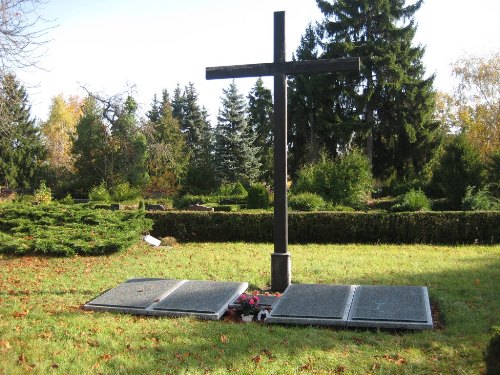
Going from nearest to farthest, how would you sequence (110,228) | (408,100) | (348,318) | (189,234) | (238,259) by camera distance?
(348,318), (238,259), (110,228), (189,234), (408,100)

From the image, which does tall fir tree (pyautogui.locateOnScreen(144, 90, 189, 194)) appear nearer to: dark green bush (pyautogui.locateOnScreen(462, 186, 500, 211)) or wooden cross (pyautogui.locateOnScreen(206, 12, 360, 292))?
dark green bush (pyautogui.locateOnScreen(462, 186, 500, 211))

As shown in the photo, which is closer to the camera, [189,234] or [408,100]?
[189,234]

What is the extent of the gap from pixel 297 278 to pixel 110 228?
5776 millimetres

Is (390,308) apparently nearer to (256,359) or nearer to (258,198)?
(256,359)

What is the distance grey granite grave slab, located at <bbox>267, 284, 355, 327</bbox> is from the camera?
5391 millimetres

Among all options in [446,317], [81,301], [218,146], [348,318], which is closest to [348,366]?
[348,318]

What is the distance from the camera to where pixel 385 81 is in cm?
3094

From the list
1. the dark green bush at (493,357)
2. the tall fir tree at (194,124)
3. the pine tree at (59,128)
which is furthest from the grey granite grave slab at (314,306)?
the pine tree at (59,128)

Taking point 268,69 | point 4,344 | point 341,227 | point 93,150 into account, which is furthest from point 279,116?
point 93,150

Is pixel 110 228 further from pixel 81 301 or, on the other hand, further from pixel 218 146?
pixel 218 146

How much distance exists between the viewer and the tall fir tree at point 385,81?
31125mm

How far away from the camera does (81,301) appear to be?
655 cm

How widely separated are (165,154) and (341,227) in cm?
1661

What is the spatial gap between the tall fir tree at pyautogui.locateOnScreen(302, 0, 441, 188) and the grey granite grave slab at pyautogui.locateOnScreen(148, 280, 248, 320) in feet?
85.5
